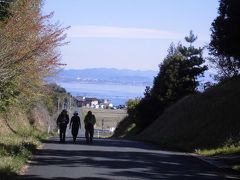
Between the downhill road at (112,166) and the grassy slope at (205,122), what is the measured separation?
23.2ft

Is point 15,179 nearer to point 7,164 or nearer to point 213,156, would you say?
point 7,164

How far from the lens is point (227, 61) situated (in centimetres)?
5084

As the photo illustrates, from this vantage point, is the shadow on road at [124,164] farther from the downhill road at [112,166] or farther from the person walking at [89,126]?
the person walking at [89,126]

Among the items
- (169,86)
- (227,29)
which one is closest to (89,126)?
(227,29)

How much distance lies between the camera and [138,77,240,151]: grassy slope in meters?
28.4

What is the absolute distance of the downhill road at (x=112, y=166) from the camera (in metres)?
15.1

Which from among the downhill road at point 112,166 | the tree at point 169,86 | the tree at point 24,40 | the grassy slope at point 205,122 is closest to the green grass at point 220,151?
the grassy slope at point 205,122

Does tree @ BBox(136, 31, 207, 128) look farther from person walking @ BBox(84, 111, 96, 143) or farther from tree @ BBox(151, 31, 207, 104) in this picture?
person walking @ BBox(84, 111, 96, 143)

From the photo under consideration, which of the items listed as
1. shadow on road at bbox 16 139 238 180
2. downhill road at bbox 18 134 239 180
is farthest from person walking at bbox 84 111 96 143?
downhill road at bbox 18 134 239 180

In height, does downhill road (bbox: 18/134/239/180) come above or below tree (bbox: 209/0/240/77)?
below

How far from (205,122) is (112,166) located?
1699cm

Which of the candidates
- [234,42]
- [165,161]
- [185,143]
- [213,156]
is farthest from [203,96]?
[165,161]

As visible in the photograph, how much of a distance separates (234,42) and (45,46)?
18150 millimetres

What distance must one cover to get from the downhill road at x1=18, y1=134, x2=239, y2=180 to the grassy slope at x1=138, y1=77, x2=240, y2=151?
7.06 m
